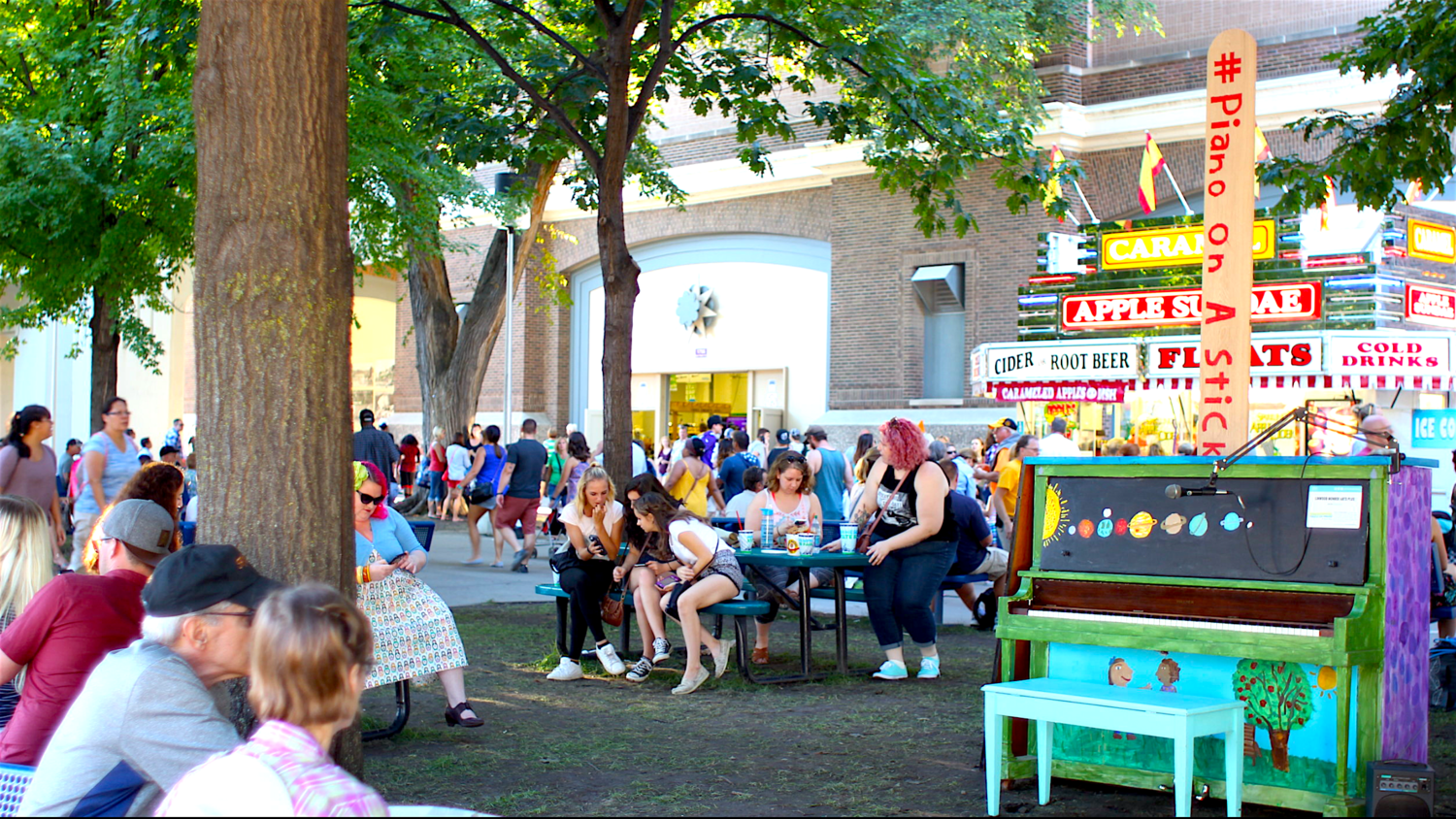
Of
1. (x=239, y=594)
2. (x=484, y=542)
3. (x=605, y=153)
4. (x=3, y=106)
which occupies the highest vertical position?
(x=3, y=106)

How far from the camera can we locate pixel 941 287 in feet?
80.8

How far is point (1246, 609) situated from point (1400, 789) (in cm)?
84

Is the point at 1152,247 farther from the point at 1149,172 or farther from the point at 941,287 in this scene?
the point at 941,287

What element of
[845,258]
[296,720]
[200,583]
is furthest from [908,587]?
[845,258]

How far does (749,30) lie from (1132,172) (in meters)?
6.91

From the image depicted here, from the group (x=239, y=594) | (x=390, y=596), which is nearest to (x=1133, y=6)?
(x=390, y=596)

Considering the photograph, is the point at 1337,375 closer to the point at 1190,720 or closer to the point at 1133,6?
the point at 1133,6

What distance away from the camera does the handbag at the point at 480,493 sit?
1725 cm

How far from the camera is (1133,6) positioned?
23.0 meters

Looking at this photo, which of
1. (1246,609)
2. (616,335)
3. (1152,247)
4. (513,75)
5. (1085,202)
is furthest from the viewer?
(1085,202)

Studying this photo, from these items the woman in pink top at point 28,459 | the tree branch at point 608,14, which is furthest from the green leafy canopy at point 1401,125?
the woman in pink top at point 28,459

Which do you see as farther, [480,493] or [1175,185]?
[1175,185]

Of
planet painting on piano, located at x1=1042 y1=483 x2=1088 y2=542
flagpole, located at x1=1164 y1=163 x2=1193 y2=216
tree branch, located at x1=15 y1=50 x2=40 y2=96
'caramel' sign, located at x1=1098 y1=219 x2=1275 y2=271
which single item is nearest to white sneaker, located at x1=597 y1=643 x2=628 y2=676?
planet painting on piano, located at x1=1042 y1=483 x2=1088 y2=542

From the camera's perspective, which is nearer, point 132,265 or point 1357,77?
point 132,265
